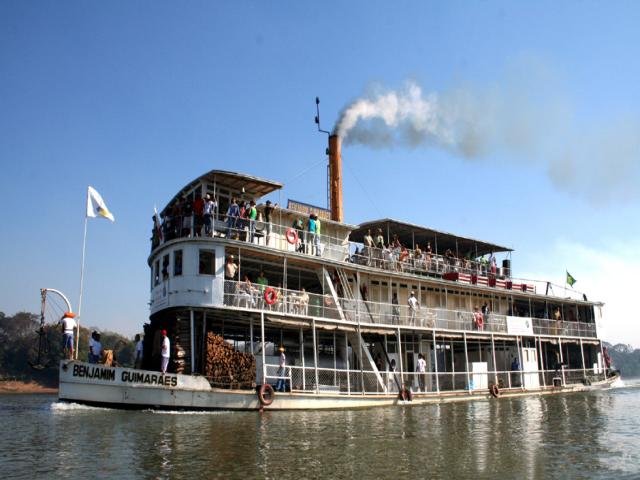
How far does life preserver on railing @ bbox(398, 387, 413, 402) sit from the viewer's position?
85.3 ft

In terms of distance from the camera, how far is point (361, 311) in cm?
2719

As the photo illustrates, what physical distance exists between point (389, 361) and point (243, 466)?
17758 millimetres

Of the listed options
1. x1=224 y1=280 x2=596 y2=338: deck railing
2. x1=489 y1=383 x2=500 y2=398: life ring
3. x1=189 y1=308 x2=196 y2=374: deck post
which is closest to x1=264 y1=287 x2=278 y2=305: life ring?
x1=224 y1=280 x2=596 y2=338: deck railing

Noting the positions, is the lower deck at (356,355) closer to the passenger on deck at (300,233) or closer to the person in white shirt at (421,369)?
the person in white shirt at (421,369)

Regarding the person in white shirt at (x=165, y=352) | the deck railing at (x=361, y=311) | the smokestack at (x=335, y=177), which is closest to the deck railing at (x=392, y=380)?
the deck railing at (x=361, y=311)

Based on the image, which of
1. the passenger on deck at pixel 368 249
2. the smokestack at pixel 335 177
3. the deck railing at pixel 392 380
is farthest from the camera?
the smokestack at pixel 335 177

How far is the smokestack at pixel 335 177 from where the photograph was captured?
105 feet

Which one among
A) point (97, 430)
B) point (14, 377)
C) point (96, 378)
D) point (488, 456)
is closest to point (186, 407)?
point (96, 378)

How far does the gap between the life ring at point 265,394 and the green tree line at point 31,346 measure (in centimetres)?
5191

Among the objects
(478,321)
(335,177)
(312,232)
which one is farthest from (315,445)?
(335,177)

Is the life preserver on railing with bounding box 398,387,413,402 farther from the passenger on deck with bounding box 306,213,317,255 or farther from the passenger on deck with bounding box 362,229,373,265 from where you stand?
the passenger on deck with bounding box 306,213,317,255

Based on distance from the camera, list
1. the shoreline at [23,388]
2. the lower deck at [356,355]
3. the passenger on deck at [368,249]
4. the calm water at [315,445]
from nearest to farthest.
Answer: the calm water at [315,445] < the lower deck at [356,355] < the passenger on deck at [368,249] < the shoreline at [23,388]

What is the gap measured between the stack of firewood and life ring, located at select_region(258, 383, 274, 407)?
65cm

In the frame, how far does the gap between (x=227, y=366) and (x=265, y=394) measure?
1.70m
